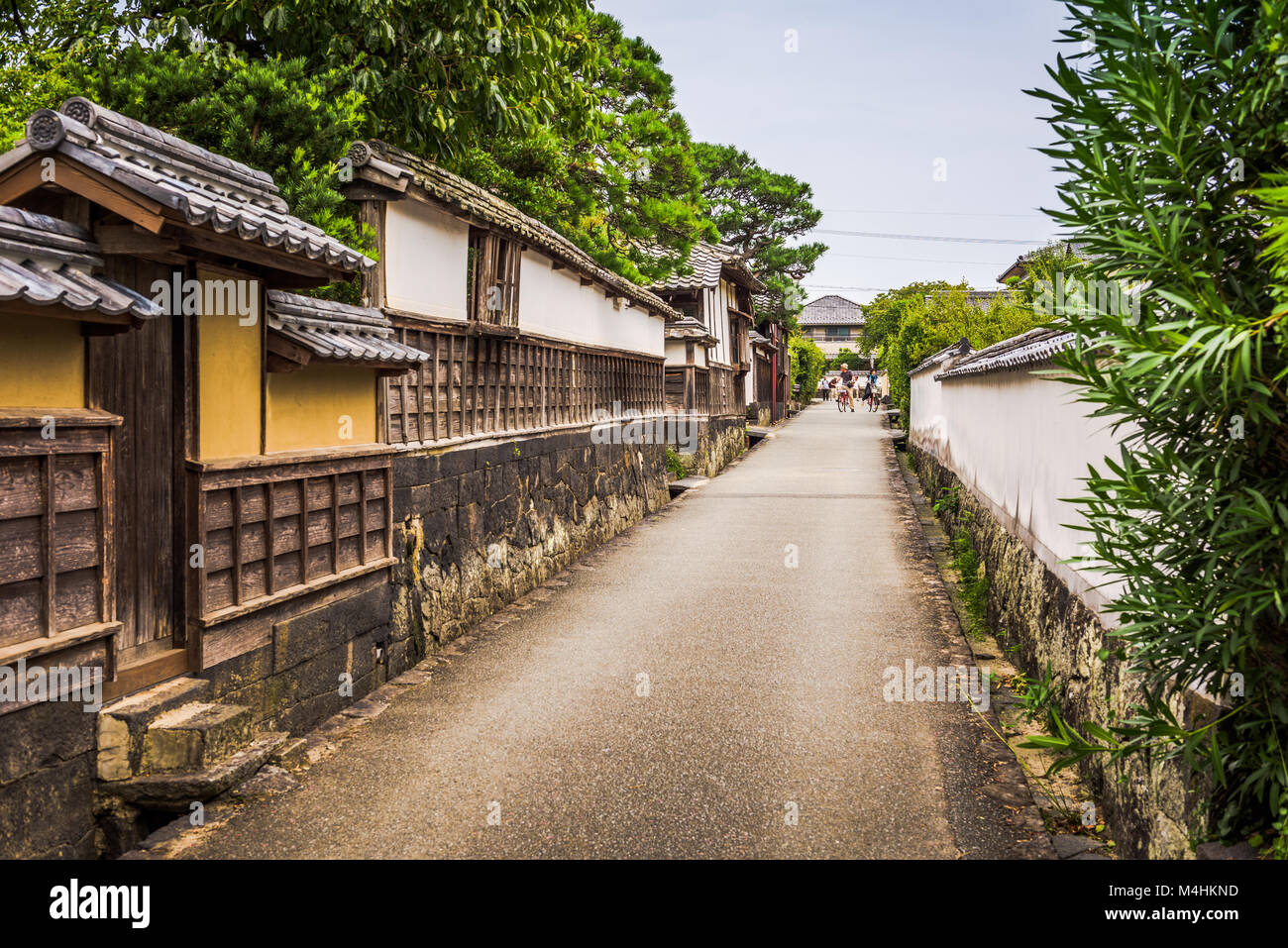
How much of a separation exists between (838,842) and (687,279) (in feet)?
87.8

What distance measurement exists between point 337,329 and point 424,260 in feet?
7.96

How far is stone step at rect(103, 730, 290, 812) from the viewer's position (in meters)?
5.09

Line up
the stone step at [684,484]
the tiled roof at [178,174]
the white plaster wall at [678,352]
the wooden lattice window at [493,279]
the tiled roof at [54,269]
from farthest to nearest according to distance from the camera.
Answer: the white plaster wall at [678,352] → the stone step at [684,484] → the wooden lattice window at [493,279] → the tiled roof at [178,174] → the tiled roof at [54,269]

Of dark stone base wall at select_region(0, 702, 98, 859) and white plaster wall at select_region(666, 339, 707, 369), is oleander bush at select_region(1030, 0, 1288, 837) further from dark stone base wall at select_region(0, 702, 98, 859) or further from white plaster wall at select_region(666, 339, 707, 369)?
white plaster wall at select_region(666, 339, 707, 369)

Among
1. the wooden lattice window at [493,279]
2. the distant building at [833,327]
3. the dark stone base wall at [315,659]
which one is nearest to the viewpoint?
the dark stone base wall at [315,659]

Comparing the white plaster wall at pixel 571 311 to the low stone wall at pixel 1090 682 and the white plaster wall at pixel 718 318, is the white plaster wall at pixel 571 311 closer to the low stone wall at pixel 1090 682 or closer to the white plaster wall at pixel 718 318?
the low stone wall at pixel 1090 682

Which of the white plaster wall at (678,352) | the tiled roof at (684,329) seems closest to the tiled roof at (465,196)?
the tiled roof at (684,329)

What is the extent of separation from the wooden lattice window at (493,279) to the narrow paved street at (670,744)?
11.7 feet

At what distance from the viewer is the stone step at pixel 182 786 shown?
5086 millimetres

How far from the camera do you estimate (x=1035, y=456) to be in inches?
353

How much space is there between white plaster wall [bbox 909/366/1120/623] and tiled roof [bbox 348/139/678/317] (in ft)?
19.2

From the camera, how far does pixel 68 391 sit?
4.75 metres

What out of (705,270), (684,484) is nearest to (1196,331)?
(684,484)

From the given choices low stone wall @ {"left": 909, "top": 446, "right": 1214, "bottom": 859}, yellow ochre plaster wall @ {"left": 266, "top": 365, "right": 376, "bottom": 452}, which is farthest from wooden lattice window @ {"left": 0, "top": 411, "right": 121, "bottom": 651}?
low stone wall @ {"left": 909, "top": 446, "right": 1214, "bottom": 859}
